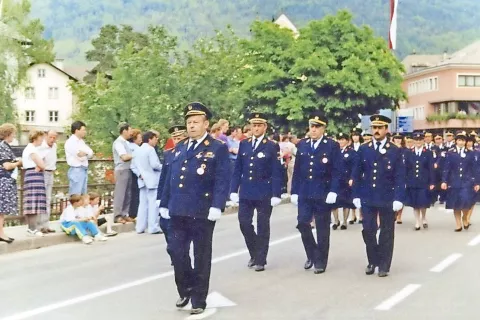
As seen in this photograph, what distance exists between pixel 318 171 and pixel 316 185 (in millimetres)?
199

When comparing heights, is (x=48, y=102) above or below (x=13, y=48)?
below

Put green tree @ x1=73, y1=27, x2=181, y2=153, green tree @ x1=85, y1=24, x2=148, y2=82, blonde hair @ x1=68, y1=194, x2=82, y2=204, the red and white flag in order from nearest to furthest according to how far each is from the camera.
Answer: blonde hair @ x1=68, y1=194, x2=82, y2=204 < the red and white flag < green tree @ x1=73, y1=27, x2=181, y2=153 < green tree @ x1=85, y1=24, x2=148, y2=82

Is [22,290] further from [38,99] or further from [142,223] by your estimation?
[38,99]

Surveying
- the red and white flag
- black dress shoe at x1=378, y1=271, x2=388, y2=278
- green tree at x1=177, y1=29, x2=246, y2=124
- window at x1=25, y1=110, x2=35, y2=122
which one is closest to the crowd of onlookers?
black dress shoe at x1=378, y1=271, x2=388, y2=278

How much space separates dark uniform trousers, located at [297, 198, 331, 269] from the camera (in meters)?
11.9

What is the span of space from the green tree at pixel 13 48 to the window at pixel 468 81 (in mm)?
42395

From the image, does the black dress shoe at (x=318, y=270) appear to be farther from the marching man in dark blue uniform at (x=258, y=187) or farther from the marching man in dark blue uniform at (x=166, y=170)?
the marching man in dark blue uniform at (x=166, y=170)

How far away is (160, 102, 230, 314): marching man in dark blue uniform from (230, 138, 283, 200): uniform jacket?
3.06 meters

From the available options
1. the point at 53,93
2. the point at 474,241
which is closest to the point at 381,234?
the point at 474,241

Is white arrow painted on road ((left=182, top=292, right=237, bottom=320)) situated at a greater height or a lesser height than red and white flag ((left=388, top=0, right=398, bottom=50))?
lesser

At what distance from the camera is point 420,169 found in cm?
1981

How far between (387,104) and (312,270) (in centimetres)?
4792

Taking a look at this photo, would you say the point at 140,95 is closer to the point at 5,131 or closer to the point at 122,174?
the point at 122,174

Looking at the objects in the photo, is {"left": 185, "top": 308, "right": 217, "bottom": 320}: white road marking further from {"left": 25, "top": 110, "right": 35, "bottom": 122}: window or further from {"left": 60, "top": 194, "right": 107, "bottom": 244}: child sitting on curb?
{"left": 25, "top": 110, "right": 35, "bottom": 122}: window
